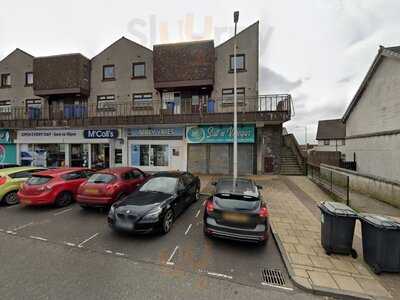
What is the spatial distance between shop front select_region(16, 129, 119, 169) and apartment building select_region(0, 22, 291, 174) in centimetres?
8

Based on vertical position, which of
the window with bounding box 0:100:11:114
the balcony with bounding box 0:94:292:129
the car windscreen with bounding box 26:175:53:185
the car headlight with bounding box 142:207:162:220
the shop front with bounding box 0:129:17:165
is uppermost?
the window with bounding box 0:100:11:114

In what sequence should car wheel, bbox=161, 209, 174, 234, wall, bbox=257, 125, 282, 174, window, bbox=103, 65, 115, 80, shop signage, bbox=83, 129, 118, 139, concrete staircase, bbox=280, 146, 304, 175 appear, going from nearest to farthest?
Answer: car wheel, bbox=161, 209, 174, 234 < wall, bbox=257, 125, 282, 174 < concrete staircase, bbox=280, 146, 304, 175 < shop signage, bbox=83, 129, 118, 139 < window, bbox=103, 65, 115, 80

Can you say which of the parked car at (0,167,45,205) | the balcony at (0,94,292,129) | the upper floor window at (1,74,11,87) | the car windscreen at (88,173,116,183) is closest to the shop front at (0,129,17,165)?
the balcony at (0,94,292,129)

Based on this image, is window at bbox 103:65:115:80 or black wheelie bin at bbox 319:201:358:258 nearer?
black wheelie bin at bbox 319:201:358:258

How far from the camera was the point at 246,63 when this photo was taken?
579 inches

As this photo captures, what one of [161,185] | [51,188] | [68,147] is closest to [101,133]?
[68,147]

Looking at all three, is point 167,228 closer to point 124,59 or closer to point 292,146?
point 292,146

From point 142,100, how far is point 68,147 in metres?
7.19

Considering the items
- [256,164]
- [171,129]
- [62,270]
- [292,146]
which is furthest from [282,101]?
[62,270]

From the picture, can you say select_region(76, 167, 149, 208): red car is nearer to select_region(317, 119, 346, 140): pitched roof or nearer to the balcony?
the balcony

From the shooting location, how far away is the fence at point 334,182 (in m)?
8.06

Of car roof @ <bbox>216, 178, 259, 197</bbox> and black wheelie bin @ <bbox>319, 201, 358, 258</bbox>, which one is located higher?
car roof @ <bbox>216, 178, 259, 197</bbox>

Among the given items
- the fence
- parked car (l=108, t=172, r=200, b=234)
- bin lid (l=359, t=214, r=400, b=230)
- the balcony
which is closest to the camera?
bin lid (l=359, t=214, r=400, b=230)

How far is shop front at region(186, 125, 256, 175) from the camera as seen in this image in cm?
1350
